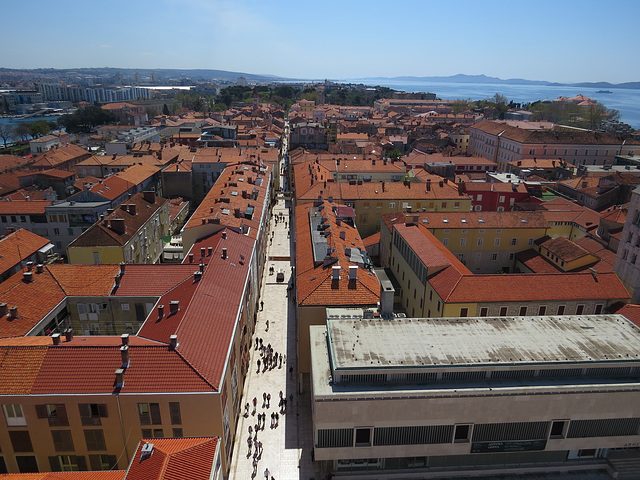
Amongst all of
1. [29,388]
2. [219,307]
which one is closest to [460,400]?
[219,307]

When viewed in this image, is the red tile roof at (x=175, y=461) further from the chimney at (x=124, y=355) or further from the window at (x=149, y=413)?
the chimney at (x=124, y=355)

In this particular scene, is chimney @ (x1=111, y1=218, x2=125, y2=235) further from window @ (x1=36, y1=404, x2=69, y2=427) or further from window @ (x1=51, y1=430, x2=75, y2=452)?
window @ (x1=51, y1=430, x2=75, y2=452)

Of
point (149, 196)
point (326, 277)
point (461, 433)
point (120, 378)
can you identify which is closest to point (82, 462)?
point (120, 378)

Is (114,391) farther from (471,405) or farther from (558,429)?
(558,429)

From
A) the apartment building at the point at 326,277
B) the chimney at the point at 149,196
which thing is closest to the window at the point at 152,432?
the apartment building at the point at 326,277

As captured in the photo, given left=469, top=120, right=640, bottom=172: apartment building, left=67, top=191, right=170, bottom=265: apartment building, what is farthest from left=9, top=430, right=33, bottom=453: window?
left=469, top=120, right=640, bottom=172: apartment building

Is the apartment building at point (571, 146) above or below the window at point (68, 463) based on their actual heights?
above
